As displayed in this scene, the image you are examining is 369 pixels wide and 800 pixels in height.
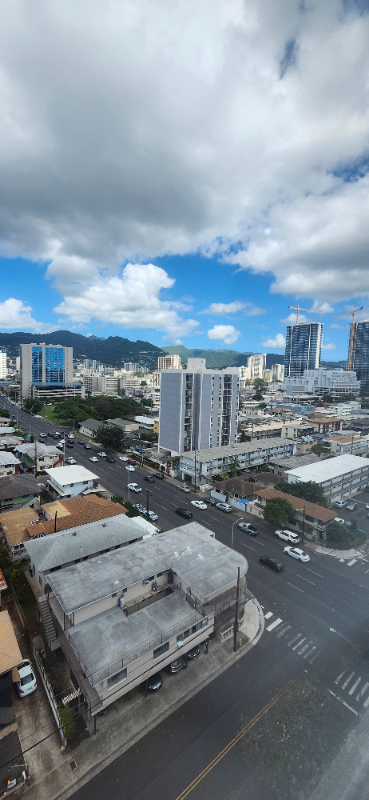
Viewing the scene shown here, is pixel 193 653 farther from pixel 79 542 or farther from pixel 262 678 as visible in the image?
pixel 79 542

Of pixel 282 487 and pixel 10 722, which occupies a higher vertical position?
pixel 282 487

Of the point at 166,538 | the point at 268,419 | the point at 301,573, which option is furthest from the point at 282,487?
the point at 268,419

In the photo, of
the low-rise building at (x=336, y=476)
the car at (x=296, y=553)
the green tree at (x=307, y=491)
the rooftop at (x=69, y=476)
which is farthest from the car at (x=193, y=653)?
the low-rise building at (x=336, y=476)

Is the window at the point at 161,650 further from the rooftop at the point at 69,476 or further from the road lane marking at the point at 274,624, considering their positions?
the rooftop at the point at 69,476

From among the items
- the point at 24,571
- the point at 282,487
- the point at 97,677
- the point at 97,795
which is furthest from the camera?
the point at 282,487

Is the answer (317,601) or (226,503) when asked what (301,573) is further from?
(226,503)

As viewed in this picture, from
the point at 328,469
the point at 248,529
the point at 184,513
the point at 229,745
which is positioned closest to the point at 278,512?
the point at 248,529

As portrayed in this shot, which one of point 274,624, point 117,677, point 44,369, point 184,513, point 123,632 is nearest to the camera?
point 117,677
